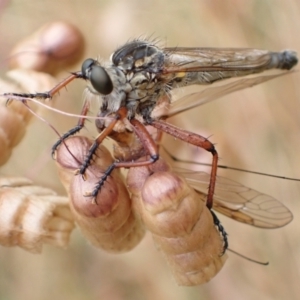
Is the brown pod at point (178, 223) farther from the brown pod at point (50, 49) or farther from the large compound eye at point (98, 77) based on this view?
the brown pod at point (50, 49)

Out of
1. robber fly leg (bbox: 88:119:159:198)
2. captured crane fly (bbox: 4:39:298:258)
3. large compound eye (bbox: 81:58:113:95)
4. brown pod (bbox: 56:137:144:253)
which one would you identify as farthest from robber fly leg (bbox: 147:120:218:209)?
brown pod (bbox: 56:137:144:253)

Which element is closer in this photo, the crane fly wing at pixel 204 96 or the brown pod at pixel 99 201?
the brown pod at pixel 99 201

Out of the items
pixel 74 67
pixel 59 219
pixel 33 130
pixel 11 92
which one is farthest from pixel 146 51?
pixel 33 130

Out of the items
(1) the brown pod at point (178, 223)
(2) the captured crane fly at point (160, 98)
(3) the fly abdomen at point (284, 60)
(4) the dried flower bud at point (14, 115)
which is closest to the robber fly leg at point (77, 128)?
(2) the captured crane fly at point (160, 98)

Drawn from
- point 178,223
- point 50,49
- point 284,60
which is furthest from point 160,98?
point 178,223

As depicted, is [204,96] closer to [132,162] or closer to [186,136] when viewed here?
[186,136]
